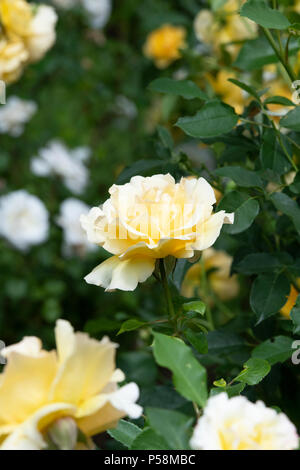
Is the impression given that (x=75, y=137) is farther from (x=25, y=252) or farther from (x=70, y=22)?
(x=25, y=252)

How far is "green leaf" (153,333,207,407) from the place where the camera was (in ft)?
1.50

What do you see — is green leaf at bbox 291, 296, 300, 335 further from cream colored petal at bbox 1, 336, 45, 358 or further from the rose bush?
cream colored petal at bbox 1, 336, 45, 358

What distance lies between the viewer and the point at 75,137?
8.42 feet

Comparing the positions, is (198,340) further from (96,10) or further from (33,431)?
(96,10)

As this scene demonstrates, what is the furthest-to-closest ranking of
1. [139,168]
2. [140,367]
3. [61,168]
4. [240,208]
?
[61,168]
[140,367]
[139,168]
[240,208]

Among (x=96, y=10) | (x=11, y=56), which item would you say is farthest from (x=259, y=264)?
(x=96, y=10)

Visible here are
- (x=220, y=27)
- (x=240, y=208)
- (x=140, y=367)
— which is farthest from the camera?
(x=220, y=27)

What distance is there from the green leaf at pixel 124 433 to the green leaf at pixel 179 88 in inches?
14.6

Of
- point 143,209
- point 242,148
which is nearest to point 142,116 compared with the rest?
point 242,148

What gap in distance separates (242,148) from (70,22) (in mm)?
1979

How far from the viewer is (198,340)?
61 centimetres

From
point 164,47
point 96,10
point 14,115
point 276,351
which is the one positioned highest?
point 276,351

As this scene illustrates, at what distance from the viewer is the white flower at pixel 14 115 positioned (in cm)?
215

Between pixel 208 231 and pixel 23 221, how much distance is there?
1320 mm
